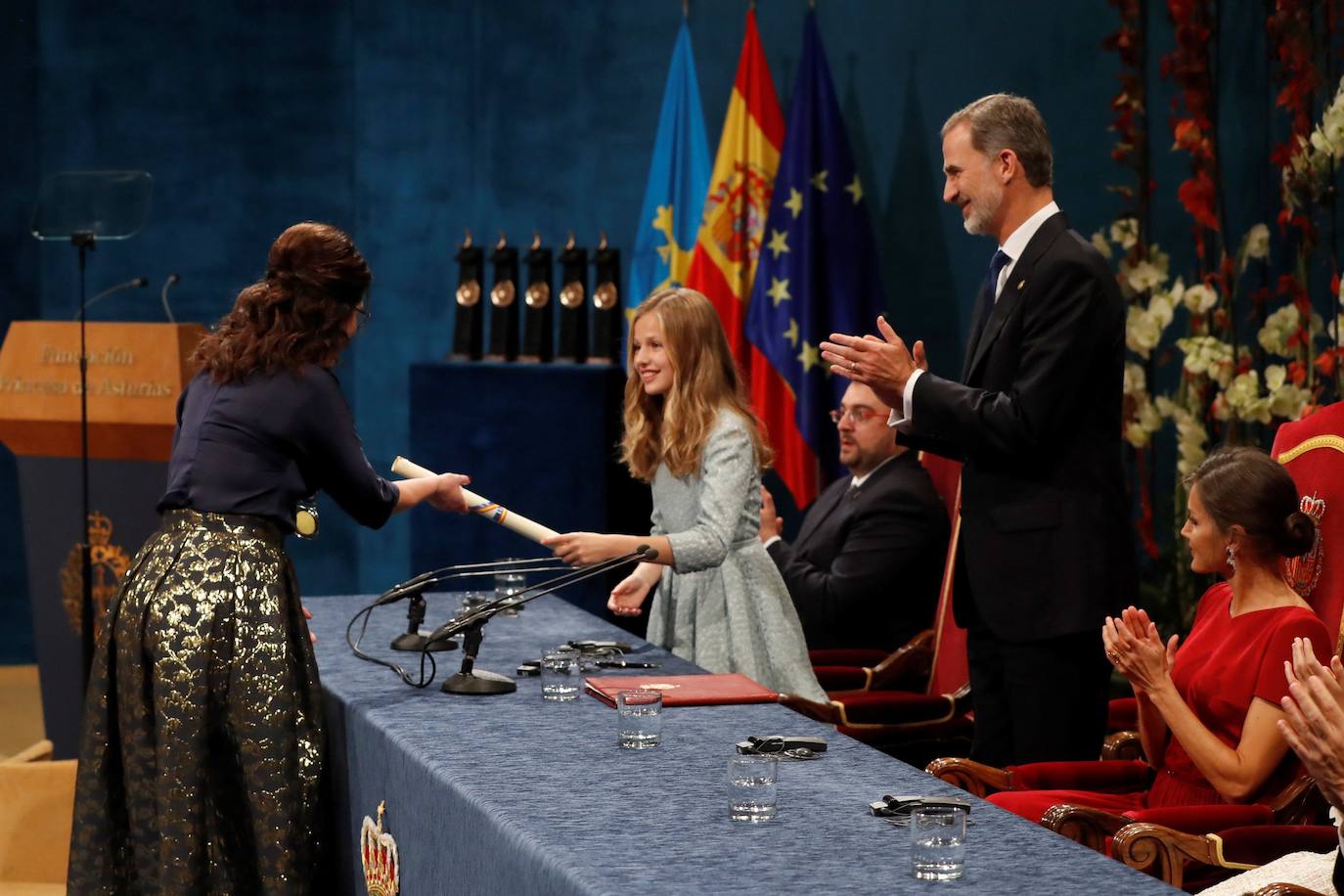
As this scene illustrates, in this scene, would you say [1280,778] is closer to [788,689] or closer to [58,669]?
[788,689]

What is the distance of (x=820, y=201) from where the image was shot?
6238 millimetres

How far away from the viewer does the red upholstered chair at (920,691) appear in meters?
4.24

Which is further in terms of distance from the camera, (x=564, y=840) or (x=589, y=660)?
(x=589, y=660)

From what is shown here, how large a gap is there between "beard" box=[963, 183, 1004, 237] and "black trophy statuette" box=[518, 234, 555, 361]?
2955 millimetres

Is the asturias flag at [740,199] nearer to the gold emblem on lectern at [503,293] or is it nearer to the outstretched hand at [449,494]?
the gold emblem on lectern at [503,293]

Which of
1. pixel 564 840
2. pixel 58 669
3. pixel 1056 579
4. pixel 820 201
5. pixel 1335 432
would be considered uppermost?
pixel 820 201

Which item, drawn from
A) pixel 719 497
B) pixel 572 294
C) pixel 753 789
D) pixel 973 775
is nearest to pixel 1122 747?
pixel 973 775

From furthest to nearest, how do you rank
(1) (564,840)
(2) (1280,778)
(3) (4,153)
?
(3) (4,153) < (2) (1280,778) < (1) (564,840)

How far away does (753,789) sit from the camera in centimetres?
227

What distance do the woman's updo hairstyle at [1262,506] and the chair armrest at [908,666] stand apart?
5.56ft

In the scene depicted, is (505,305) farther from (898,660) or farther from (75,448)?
(898,660)

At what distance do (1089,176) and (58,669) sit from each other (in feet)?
13.2

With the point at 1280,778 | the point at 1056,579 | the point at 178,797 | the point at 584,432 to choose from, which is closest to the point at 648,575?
the point at 1056,579

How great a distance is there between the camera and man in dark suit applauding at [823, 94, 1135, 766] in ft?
11.0
